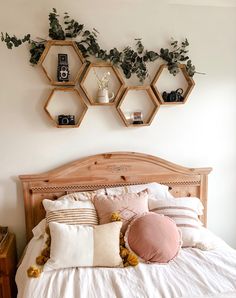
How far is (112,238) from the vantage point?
1.80 meters

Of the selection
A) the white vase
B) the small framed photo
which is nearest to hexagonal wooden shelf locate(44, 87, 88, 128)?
the white vase

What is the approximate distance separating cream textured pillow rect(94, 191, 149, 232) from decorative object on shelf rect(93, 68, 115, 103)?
2.68 feet

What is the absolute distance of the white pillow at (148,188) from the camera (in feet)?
7.63

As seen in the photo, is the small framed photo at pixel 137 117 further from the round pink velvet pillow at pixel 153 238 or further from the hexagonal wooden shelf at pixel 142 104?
the round pink velvet pillow at pixel 153 238

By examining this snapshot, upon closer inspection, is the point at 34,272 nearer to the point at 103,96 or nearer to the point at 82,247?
the point at 82,247

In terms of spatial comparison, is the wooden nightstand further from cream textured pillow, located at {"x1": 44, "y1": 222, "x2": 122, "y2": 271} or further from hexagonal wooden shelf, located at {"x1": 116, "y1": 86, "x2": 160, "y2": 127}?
hexagonal wooden shelf, located at {"x1": 116, "y1": 86, "x2": 160, "y2": 127}

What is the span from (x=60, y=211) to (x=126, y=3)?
70.6 inches

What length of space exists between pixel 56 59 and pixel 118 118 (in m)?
0.72

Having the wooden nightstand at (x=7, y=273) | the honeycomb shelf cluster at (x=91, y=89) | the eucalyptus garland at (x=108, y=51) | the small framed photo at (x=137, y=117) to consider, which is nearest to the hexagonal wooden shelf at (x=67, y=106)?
the honeycomb shelf cluster at (x=91, y=89)

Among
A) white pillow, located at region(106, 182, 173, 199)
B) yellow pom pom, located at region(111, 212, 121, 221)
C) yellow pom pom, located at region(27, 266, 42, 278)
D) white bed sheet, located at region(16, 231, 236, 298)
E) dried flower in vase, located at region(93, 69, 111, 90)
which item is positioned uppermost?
dried flower in vase, located at region(93, 69, 111, 90)

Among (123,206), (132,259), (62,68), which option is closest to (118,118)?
(62,68)

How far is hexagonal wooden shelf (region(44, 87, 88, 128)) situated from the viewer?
232 centimetres

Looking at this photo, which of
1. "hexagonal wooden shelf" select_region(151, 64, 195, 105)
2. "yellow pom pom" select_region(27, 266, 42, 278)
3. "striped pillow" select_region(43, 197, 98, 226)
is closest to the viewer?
"yellow pom pom" select_region(27, 266, 42, 278)

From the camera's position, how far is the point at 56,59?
232 centimetres
